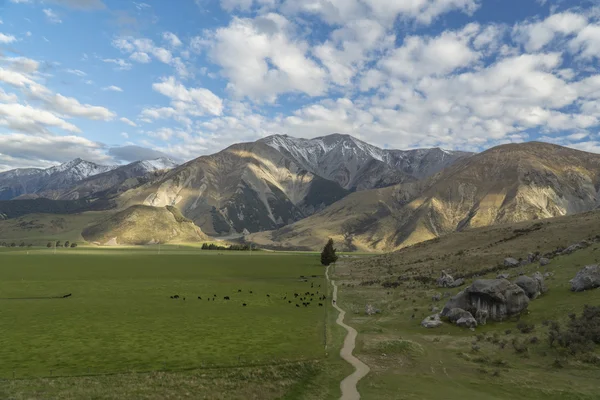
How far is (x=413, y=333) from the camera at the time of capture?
149 feet

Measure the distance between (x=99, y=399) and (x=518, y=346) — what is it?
117 feet

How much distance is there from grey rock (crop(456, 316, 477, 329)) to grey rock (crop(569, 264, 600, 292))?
44.5 feet

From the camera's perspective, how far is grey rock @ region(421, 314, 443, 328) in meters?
46.5

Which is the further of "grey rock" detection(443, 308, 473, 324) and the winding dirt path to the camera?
"grey rock" detection(443, 308, 473, 324)

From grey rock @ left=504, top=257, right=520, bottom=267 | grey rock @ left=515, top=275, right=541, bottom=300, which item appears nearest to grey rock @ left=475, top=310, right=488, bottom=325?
grey rock @ left=515, top=275, right=541, bottom=300

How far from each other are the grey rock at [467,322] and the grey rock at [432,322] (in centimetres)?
242

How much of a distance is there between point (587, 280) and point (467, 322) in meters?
15.4

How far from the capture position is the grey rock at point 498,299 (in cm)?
4481

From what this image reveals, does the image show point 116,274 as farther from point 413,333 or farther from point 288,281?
point 413,333

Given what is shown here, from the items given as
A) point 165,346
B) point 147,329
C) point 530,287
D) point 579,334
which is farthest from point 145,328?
point 530,287

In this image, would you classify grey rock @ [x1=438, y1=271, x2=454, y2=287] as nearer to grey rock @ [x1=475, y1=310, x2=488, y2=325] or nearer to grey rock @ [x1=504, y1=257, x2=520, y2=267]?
grey rock @ [x1=504, y1=257, x2=520, y2=267]

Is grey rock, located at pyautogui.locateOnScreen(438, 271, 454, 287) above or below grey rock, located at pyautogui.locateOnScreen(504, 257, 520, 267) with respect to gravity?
below

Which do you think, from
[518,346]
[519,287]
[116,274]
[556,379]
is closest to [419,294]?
[519,287]

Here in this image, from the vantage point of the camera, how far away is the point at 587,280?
45406mm
